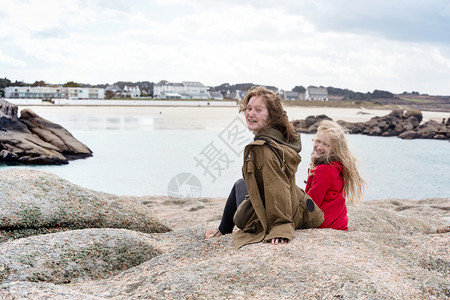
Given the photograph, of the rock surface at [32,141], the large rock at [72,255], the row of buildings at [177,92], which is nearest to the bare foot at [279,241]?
the large rock at [72,255]

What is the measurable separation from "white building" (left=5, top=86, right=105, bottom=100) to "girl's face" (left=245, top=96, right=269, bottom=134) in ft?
230

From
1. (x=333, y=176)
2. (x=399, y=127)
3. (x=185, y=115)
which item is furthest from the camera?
Result: (x=185, y=115)

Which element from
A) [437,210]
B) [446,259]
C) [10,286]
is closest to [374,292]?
[446,259]

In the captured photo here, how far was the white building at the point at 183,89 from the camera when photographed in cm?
9200

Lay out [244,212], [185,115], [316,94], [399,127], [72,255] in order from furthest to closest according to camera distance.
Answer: [316,94], [185,115], [399,127], [244,212], [72,255]

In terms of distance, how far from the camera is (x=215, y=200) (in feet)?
28.6

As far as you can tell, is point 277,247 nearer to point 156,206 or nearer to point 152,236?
point 152,236

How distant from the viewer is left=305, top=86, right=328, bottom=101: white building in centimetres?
8866

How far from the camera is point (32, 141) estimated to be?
14250 millimetres

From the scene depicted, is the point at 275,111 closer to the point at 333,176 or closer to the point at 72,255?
the point at 333,176

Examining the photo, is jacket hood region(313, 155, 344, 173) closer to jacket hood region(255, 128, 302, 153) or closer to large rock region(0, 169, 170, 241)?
jacket hood region(255, 128, 302, 153)

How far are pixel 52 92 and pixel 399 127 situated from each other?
6171 centimetres

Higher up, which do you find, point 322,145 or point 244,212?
point 322,145

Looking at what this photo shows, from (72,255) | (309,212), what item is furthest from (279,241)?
(72,255)
